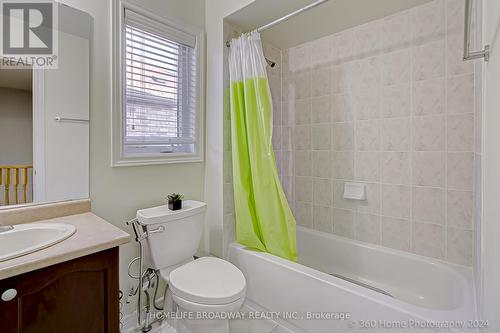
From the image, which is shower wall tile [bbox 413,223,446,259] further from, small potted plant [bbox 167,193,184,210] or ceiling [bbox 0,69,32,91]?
ceiling [bbox 0,69,32,91]

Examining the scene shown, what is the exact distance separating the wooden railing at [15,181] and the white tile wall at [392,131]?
192 centimetres

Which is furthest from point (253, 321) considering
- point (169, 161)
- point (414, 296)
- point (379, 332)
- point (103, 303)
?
point (169, 161)

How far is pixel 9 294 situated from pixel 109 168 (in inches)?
33.6


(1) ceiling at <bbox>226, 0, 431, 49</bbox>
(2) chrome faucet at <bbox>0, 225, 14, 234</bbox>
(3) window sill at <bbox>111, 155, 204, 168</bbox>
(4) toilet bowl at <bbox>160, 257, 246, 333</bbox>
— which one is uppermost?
(1) ceiling at <bbox>226, 0, 431, 49</bbox>

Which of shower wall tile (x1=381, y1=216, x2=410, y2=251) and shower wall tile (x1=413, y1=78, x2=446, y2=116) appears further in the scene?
shower wall tile (x1=381, y1=216, x2=410, y2=251)

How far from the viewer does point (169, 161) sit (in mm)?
1846

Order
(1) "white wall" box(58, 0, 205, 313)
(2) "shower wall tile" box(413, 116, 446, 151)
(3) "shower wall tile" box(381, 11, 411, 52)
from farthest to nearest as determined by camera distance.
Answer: (3) "shower wall tile" box(381, 11, 411, 52) < (2) "shower wall tile" box(413, 116, 446, 151) < (1) "white wall" box(58, 0, 205, 313)

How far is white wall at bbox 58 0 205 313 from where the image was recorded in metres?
1.48

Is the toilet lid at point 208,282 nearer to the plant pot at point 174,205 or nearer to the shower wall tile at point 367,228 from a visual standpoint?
the plant pot at point 174,205

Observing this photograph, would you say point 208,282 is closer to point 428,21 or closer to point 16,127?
point 16,127

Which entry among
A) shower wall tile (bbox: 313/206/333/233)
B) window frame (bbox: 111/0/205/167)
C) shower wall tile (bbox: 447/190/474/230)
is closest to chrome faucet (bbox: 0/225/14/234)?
window frame (bbox: 111/0/205/167)

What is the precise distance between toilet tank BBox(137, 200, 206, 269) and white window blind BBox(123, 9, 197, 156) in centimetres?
47

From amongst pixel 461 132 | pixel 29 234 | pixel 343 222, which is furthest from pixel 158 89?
→ pixel 461 132

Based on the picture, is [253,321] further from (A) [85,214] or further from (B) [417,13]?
(B) [417,13]
